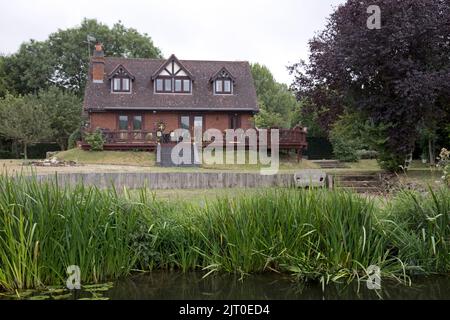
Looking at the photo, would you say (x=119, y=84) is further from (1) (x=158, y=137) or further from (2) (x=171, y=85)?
(1) (x=158, y=137)

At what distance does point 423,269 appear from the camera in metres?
6.76

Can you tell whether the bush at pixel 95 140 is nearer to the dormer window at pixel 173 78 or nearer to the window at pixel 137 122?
the window at pixel 137 122

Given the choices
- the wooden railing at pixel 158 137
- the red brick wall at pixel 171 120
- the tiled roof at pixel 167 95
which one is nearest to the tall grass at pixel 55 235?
the wooden railing at pixel 158 137

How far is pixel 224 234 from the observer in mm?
6930

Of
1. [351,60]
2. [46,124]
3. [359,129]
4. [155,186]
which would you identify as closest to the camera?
[155,186]

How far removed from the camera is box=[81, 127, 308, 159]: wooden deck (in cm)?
2878

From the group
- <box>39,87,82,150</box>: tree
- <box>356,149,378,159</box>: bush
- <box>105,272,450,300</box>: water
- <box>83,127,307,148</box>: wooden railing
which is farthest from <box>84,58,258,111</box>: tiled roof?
<box>105,272,450,300</box>: water

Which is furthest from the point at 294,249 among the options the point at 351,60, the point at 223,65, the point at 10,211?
the point at 223,65

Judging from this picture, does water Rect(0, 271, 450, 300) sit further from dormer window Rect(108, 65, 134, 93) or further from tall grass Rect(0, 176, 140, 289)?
dormer window Rect(108, 65, 134, 93)

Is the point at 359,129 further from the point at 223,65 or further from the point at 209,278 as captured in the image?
the point at 223,65

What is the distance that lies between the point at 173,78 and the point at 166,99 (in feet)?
5.91

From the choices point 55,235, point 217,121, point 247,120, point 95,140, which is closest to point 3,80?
point 95,140

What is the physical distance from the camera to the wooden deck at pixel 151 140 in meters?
28.8

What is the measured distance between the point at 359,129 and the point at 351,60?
3.20 meters
